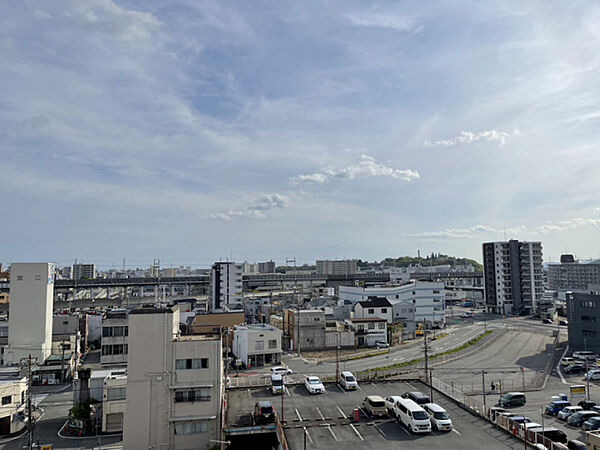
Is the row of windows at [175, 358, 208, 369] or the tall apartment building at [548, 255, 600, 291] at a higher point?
the tall apartment building at [548, 255, 600, 291]

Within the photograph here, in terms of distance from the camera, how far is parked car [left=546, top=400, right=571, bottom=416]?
2319 cm

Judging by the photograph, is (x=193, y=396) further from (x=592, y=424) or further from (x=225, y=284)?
(x=225, y=284)

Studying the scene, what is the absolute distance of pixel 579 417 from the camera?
70.4 ft

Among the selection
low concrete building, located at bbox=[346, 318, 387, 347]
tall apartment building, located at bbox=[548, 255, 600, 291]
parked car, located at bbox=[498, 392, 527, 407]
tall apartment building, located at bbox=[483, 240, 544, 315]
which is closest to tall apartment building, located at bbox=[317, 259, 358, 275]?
tall apartment building, located at bbox=[548, 255, 600, 291]

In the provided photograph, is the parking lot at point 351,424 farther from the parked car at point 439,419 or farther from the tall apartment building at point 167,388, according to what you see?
the tall apartment building at point 167,388

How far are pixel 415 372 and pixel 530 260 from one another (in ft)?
167

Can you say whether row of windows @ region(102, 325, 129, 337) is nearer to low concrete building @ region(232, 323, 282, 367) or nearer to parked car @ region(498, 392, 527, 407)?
low concrete building @ region(232, 323, 282, 367)

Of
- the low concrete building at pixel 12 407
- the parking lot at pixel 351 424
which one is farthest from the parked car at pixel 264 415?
the low concrete building at pixel 12 407

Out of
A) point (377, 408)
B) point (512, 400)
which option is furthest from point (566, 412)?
point (377, 408)

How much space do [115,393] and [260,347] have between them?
47.9ft

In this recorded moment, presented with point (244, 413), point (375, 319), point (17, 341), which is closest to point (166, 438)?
point (244, 413)


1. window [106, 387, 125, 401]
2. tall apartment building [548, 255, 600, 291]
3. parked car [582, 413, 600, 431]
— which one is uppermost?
tall apartment building [548, 255, 600, 291]

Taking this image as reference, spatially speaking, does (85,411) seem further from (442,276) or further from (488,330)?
(442,276)

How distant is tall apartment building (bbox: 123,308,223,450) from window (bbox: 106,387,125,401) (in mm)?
6109
